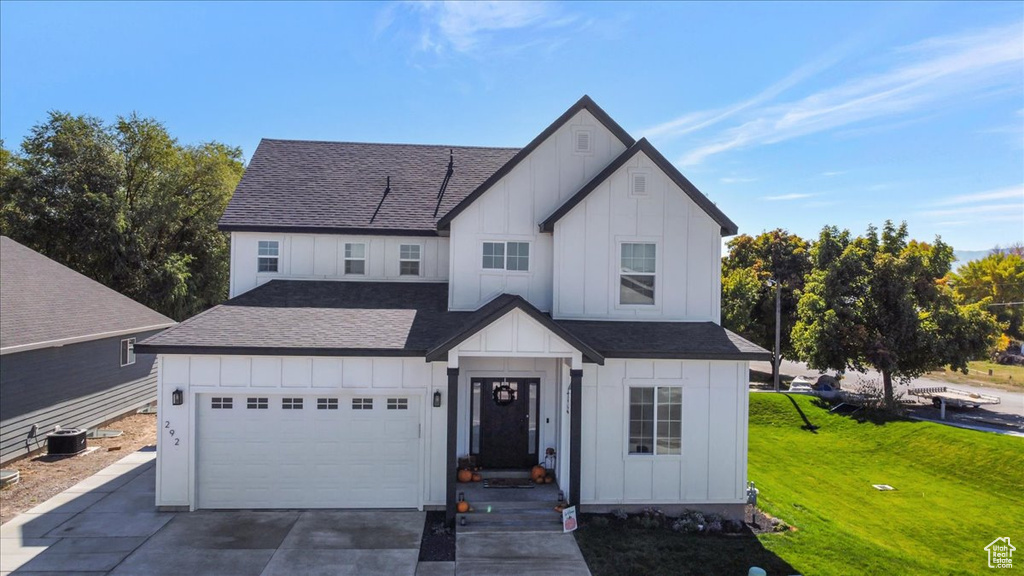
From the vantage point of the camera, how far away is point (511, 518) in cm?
1037

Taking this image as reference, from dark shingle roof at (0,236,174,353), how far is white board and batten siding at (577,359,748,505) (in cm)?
1363

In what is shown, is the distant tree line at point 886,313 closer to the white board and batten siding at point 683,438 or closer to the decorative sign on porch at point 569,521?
the white board and batten siding at point 683,438

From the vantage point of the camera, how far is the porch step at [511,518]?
10.1 meters

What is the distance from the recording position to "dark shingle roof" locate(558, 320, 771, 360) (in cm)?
1061

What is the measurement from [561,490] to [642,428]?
2.09 m

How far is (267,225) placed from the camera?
Result: 1448 centimetres

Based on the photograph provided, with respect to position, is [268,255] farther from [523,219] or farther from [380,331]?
[523,219]

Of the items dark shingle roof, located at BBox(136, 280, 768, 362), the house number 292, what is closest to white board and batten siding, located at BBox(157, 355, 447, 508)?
the house number 292

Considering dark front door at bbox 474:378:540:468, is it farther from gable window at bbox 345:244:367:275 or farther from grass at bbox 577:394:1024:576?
gable window at bbox 345:244:367:275

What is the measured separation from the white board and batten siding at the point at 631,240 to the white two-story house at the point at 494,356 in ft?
0.10

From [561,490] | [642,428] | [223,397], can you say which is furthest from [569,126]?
[223,397]

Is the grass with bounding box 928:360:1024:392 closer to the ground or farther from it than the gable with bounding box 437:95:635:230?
closer to the ground

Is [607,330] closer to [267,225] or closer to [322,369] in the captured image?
[322,369]

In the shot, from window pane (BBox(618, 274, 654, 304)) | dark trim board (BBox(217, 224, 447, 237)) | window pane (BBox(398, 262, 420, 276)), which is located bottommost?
window pane (BBox(618, 274, 654, 304))
